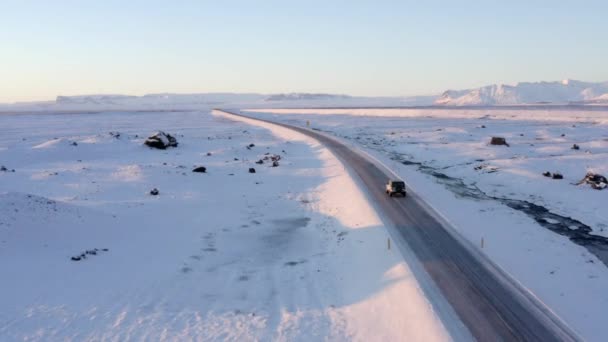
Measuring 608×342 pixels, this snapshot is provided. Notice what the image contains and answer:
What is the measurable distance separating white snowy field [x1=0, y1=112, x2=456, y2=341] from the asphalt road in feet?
4.38

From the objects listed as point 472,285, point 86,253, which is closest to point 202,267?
point 86,253

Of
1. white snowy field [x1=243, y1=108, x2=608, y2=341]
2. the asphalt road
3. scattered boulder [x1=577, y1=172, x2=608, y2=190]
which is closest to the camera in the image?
the asphalt road

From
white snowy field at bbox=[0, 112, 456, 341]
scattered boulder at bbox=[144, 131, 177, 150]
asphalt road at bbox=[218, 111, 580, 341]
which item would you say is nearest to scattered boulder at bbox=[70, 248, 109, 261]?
white snowy field at bbox=[0, 112, 456, 341]

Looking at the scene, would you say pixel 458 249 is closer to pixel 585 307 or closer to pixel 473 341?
pixel 585 307

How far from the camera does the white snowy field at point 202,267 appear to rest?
18.5m

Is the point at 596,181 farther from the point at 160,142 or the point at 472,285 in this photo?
the point at 160,142

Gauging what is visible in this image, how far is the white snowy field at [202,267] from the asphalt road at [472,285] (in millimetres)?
1335

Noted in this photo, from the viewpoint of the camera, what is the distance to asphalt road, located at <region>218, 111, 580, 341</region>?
1759cm

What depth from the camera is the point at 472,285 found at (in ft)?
70.2

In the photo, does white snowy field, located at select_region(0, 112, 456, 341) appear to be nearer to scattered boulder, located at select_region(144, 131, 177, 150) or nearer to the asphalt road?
the asphalt road

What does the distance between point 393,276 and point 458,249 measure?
540 cm

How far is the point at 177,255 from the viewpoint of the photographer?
26.7 metres

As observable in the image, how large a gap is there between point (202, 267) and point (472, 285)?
13688 mm

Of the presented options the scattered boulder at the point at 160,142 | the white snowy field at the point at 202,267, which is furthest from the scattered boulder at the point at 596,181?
the scattered boulder at the point at 160,142
